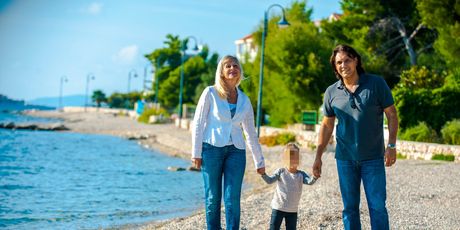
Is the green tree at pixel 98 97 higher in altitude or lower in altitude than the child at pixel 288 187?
higher

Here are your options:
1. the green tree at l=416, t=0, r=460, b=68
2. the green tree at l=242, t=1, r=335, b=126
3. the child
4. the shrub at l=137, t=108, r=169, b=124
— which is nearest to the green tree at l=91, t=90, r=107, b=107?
the shrub at l=137, t=108, r=169, b=124

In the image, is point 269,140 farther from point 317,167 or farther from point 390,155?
point 390,155

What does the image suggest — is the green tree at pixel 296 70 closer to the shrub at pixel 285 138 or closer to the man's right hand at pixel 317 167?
the shrub at pixel 285 138

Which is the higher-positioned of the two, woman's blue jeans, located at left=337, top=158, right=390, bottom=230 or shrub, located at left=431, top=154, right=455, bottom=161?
woman's blue jeans, located at left=337, top=158, right=390, bottom=230

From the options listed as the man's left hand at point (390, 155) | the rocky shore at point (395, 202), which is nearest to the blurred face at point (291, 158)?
the man's left hand at point (390, 155)

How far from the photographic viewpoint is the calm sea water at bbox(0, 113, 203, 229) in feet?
38.6

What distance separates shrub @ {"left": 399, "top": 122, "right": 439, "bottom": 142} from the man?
15924 mm

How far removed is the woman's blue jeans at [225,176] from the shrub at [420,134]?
16146mm

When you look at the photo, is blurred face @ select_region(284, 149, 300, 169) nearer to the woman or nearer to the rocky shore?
the woman

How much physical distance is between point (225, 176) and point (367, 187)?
4.30 feet

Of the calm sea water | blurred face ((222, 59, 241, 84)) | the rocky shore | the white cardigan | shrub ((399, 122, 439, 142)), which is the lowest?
the calm sea water

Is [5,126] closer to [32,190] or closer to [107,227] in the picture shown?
[32,190]

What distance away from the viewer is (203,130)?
5.79m

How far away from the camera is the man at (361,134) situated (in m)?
5.44
